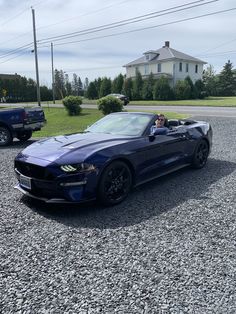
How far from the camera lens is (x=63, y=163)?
415 centimetres

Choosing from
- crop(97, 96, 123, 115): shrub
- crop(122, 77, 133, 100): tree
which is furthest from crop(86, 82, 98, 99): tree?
crop(97, 96, 123, 115): shrub

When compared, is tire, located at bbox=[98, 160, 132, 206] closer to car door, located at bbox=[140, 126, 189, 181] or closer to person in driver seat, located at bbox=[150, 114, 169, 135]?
car door, located at bbox=[140, 126, 189, 181]

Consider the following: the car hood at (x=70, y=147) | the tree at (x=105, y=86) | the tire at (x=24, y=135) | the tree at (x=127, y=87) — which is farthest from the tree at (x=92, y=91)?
the car hood at (x=70, y=147)

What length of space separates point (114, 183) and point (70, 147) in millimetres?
844

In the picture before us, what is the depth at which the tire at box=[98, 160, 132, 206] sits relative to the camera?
4.39 meters

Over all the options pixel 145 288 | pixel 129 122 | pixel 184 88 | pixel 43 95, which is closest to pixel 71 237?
pixel 145 288

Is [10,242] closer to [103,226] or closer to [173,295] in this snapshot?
[103,226]

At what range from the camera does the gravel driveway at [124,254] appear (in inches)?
98.7

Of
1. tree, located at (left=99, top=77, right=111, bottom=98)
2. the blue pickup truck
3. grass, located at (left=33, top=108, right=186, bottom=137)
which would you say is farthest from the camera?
tree, located at (left=99, top=77, right=111, bottom=98)

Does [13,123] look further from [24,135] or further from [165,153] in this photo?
[165,153]

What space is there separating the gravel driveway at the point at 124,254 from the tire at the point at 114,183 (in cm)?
14

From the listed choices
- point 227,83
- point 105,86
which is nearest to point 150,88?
point 105,86

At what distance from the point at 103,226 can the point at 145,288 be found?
1.34 m

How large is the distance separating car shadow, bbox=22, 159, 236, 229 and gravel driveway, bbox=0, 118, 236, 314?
0.05 ft
